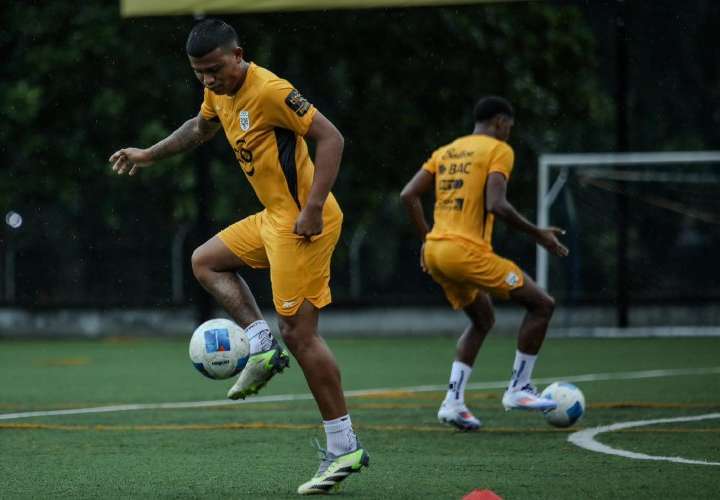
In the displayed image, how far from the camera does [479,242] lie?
9.43 meters

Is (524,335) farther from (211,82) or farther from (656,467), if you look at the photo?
(211,82)

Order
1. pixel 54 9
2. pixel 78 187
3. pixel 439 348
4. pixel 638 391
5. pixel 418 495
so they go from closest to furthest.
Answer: pixel 418 495 < pixel 638 391 < pixel 439 348 < pixel 78 187 < pixel 54 9

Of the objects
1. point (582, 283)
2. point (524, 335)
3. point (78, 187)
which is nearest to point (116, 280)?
point (78, 187)

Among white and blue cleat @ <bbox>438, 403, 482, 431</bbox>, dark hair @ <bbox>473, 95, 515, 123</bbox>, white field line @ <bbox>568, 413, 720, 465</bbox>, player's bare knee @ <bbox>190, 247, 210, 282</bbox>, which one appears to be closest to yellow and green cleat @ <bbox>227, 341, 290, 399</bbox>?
player's bare knee @ <bbox>190, 247, 210, 282</bbox>

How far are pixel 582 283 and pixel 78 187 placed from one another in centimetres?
828

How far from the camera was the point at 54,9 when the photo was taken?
24016 millimetres

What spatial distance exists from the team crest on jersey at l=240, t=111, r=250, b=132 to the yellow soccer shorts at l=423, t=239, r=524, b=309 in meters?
3.07

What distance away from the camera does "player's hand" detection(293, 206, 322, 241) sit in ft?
20.7

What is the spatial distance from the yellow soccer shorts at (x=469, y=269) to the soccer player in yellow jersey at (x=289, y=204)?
271 centimetres

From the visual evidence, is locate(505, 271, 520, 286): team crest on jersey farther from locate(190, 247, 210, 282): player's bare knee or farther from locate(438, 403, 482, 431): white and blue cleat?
locate(190, 247, 210, 282): player's bare knee

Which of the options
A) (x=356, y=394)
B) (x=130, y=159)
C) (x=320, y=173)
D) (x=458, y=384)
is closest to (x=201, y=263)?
(x=130, y=159)

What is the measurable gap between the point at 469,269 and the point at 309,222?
311cm

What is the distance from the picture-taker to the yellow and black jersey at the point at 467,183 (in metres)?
9.38

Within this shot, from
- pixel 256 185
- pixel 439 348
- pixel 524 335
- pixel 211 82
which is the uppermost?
pixel 211 82
